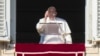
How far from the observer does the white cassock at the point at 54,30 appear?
22.0 metres

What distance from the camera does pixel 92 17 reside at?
21938 millimetres

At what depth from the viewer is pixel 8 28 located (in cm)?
2189

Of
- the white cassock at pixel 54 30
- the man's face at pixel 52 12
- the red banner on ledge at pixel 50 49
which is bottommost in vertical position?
the red banner on ledge at pixel 50 49

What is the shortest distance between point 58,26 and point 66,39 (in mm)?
223

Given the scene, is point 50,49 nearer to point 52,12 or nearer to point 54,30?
point 54,30

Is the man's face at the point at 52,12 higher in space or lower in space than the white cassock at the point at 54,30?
higher

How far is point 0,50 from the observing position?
71.9 feet

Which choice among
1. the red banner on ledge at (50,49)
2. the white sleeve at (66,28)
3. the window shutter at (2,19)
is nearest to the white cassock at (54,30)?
the white sleeve at (66,28)

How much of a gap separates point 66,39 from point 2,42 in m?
0.90

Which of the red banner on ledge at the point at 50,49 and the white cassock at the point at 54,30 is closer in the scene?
the red banner on ledge at the point at 50,49

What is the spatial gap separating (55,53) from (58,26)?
437 millimetres

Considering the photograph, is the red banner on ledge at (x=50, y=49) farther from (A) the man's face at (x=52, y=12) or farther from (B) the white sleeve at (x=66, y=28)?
(A) the man's face at (x=52, y=12)

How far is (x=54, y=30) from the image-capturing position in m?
22.0

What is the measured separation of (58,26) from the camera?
22.0 m
